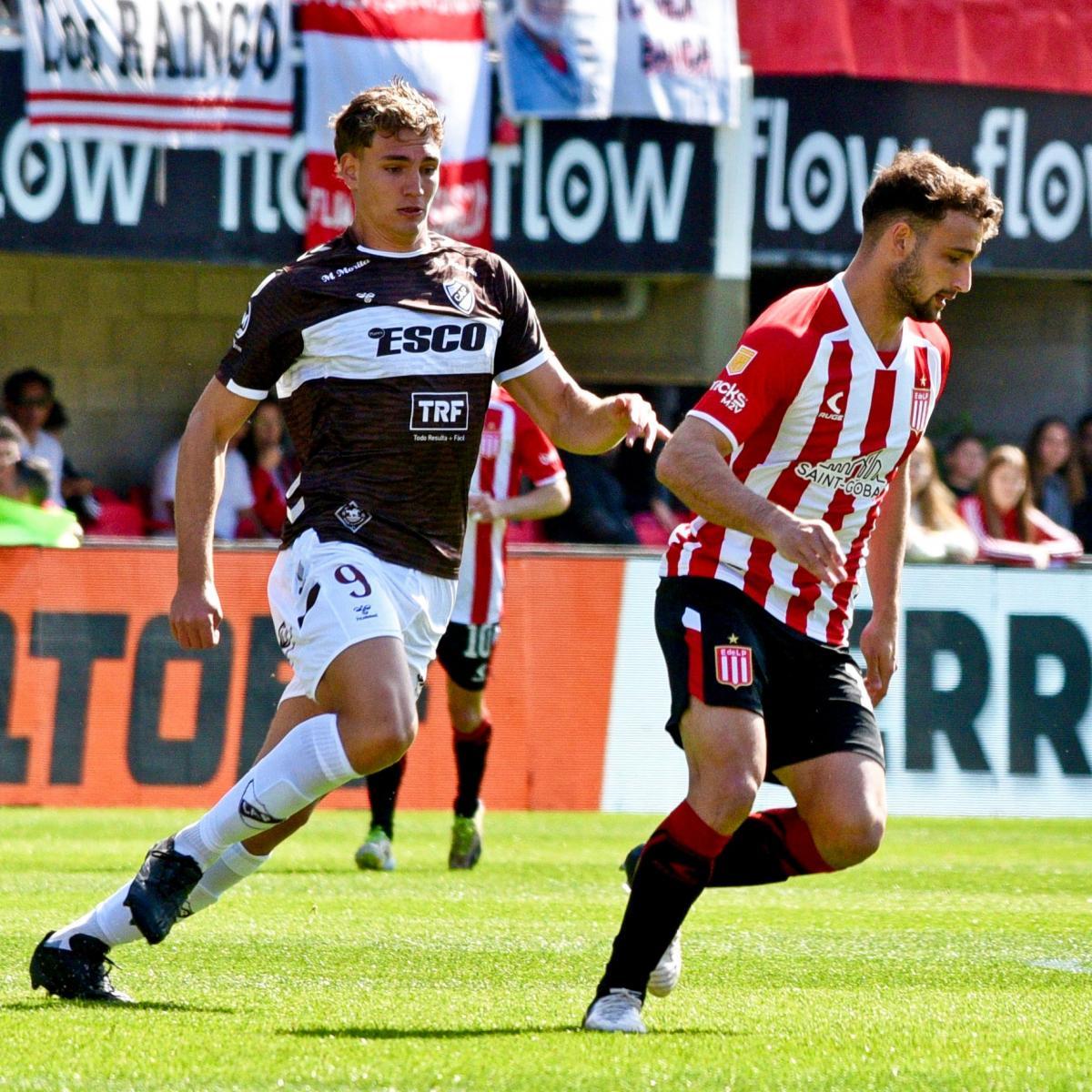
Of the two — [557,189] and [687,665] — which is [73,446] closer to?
[557,189]

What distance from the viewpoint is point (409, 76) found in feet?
49.1

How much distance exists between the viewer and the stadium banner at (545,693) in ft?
40.2

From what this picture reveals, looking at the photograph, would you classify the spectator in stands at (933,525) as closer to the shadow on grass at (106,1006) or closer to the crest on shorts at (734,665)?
the crest on shorts at (734,665)

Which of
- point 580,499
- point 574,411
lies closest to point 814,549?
point 574,411

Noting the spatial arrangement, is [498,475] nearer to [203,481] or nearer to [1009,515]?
[203,481]

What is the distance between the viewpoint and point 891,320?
562cm

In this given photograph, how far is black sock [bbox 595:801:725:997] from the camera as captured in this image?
5.21 m

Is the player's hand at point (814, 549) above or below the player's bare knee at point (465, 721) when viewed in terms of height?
above

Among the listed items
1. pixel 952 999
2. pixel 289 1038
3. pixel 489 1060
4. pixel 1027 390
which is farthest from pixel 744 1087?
pixel 1027 390

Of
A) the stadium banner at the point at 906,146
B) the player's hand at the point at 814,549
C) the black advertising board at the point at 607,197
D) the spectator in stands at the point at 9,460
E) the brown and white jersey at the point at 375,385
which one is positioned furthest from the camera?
the stadium banner at the point at 906,146

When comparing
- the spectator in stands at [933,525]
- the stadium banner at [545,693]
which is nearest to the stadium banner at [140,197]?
the stadium banner at [545,693]

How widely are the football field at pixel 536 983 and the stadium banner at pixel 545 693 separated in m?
1.74

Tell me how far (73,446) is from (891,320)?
11.4 m

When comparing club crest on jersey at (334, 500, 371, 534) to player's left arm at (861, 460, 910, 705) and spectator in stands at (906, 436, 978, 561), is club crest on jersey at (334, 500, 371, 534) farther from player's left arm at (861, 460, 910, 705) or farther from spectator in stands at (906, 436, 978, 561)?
spectator in stands at (906, 436, 978, 561)
